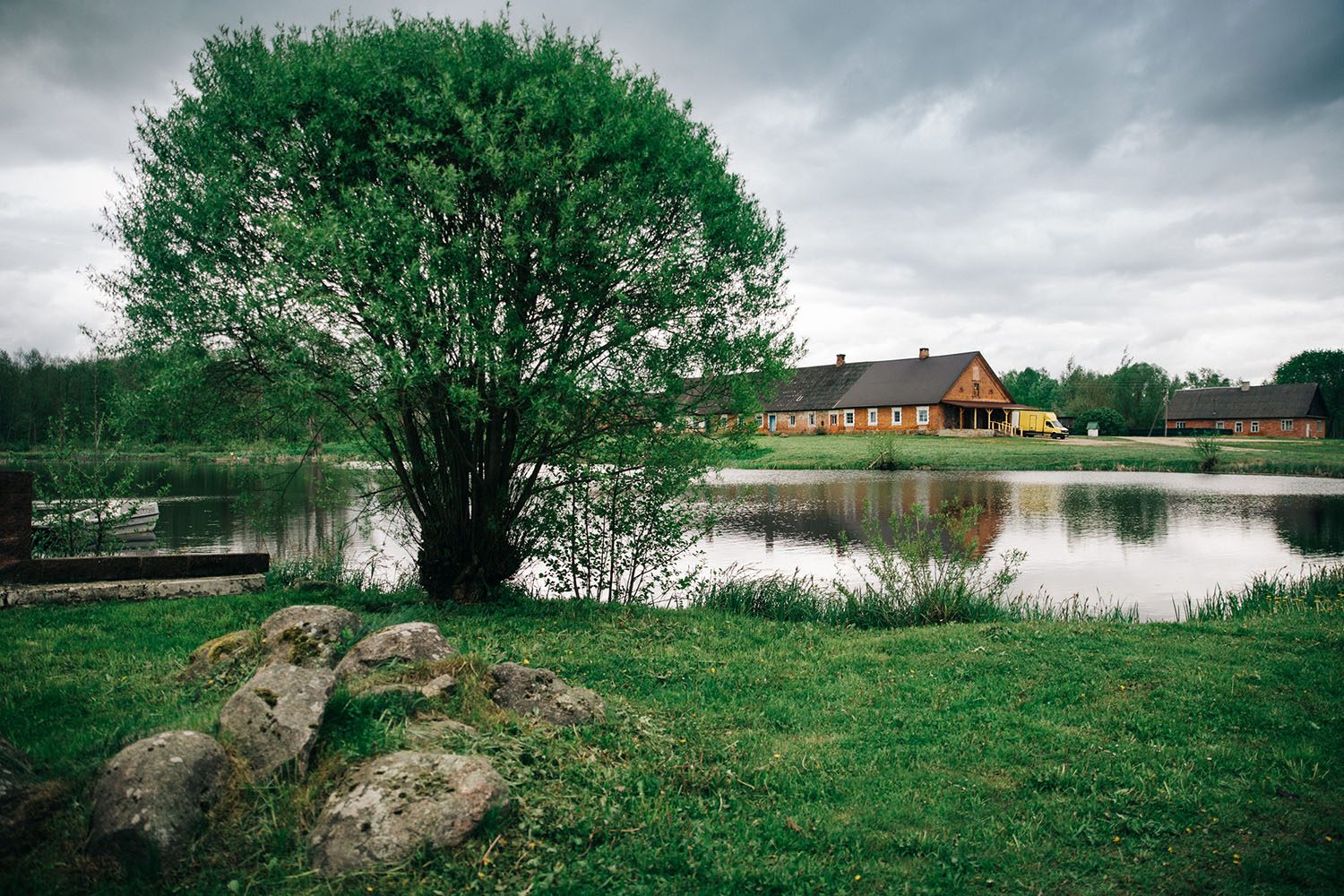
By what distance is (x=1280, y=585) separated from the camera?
12445 mm

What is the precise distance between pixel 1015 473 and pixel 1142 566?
23882 mm

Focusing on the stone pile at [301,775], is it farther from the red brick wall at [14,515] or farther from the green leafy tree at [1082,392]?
the green leafy tree at [1082,392]

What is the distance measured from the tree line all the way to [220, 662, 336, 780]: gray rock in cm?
8332

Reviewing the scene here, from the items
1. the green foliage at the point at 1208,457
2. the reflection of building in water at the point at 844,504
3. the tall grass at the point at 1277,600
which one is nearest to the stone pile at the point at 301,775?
the tall grass at the point at 1277,600

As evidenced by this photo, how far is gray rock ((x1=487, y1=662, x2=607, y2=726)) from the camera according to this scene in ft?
18.1

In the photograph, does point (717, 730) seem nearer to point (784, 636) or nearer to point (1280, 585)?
point (784, 636)

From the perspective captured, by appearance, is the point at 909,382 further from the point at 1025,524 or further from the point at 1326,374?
the point at 1326,374

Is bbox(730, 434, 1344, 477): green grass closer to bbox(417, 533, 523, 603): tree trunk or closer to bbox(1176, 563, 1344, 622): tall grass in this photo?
bbox(1176, 563, 1344, 622): tall grass

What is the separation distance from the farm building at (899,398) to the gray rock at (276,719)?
5255cm

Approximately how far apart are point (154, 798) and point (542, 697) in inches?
99.1

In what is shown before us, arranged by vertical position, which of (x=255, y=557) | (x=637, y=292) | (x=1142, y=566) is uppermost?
(x=637, y=292)

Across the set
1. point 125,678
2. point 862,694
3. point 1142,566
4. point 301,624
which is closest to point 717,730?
point 862,694

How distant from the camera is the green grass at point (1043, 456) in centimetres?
3953

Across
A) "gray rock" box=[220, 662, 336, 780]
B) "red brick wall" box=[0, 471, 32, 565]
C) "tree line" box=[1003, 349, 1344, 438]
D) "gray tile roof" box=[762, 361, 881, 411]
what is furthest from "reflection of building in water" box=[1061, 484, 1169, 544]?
"tree line" box=[1003, 349, 1344, 438]
